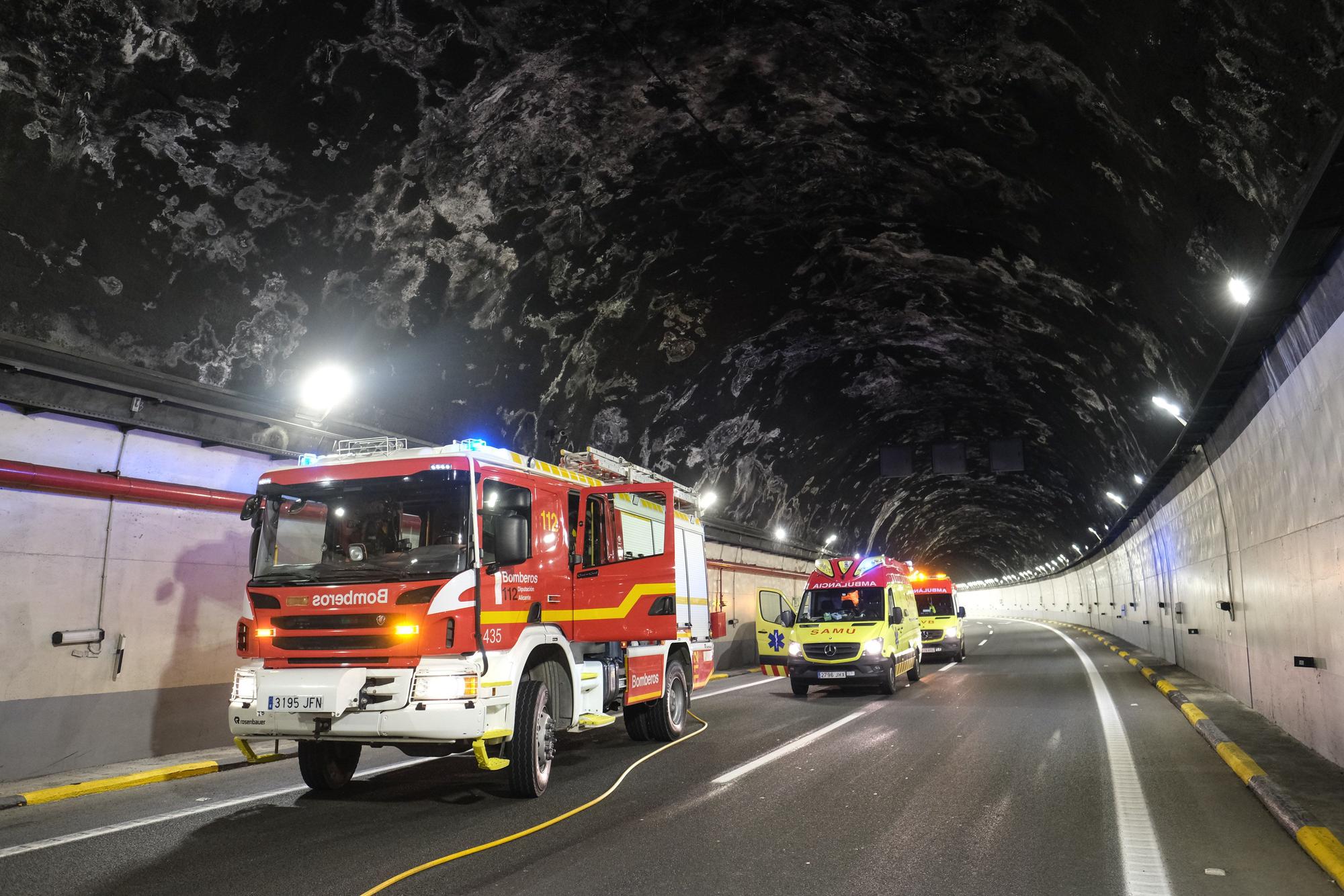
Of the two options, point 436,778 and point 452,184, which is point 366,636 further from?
point 452,184

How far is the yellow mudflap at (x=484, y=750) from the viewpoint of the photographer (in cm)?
743

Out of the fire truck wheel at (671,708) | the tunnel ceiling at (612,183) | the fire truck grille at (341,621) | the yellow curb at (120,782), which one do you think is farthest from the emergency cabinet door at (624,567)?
the tunnel ceiling at (612,183)

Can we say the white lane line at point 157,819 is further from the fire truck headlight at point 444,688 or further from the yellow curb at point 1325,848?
the yellow curb at point 1325,848

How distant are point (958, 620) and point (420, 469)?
24342 millimetres

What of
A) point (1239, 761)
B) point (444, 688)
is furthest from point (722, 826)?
point (1239, 761)

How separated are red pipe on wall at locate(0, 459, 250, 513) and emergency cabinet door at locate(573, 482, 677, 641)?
517 centimetres

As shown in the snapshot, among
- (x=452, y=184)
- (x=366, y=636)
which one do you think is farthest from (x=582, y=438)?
(x=366, y=636)

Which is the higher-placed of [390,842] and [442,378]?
[442,378]

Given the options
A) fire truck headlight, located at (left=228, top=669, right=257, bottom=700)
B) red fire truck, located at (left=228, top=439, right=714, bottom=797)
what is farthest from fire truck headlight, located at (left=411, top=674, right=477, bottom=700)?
fire truck headlight, located at (left=228, top=669, right=257, bottom=700)

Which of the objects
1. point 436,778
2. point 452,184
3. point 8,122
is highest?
point 452,184

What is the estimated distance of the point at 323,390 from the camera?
1289 cm

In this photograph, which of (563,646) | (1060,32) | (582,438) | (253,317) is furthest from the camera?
(582,438)

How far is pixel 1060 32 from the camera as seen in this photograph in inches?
320

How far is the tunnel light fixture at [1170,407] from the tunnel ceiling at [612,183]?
0.83 feet
